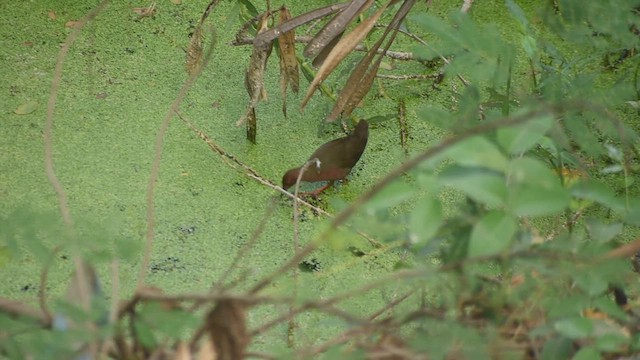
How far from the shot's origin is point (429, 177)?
2.94 feet

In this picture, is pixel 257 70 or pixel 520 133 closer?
pixel 520 133

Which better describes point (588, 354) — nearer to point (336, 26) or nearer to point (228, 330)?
point (228, 330)

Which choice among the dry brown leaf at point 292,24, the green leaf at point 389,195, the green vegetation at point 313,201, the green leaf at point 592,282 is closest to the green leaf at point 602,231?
the green vegetation at point 313,201

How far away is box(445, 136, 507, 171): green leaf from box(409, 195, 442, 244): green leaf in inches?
3.7

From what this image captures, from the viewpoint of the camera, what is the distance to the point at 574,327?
908 millimetres

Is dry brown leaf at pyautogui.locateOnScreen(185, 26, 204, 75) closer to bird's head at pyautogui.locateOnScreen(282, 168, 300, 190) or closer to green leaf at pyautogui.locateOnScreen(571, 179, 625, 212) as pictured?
bird's head at pyautogui.locateOnScreen(282, 168, 300, 190)

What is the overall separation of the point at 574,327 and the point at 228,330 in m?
0.32

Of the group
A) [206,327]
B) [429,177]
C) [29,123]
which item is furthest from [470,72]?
[29,123]

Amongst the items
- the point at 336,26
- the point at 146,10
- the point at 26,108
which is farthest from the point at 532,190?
the point at 146,10

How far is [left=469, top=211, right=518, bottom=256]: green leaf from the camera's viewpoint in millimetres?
895

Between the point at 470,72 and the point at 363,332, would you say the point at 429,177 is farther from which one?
the point at 470,72

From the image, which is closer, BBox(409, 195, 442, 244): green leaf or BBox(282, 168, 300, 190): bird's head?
BBox(409, 195, 442, 244): green leaf

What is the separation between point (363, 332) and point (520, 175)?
0.21 metres

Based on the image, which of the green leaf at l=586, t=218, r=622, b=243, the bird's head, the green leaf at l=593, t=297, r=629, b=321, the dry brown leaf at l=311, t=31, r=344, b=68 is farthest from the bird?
the green leaf at l=593, t=297, r=629, b=321
